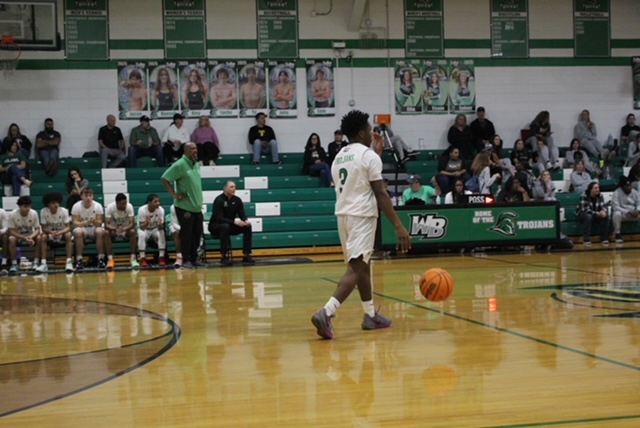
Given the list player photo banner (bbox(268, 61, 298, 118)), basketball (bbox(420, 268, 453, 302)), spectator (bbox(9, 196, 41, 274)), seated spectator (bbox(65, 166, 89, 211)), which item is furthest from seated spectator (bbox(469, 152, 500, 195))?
basketball (bbox(420, 268, 453, 302))

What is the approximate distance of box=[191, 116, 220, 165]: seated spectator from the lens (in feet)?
62.9

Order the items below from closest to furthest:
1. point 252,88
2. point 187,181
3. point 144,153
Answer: point 187,181 < point 144,153 < point 252,88

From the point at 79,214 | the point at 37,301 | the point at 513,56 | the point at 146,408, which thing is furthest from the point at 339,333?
the point at 513,56

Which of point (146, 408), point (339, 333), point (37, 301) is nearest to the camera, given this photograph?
point (146, 408)

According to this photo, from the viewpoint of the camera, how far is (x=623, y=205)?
17641 mm

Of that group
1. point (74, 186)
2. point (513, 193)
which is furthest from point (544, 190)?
point (74, 186)

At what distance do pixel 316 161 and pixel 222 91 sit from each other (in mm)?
3188

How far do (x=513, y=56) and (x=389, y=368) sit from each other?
18199 mm

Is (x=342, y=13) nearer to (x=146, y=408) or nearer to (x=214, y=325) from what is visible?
(x=214, y=325)

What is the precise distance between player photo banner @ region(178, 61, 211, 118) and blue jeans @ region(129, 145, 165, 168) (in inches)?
53.6

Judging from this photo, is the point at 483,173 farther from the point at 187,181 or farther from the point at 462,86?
the point at 187,181

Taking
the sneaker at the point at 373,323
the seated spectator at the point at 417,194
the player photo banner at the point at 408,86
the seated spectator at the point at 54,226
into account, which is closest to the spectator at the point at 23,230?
the seated spectator at the point at 54,226

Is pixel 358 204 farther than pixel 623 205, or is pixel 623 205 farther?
pixel 623 205

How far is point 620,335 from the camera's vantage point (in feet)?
18.4
